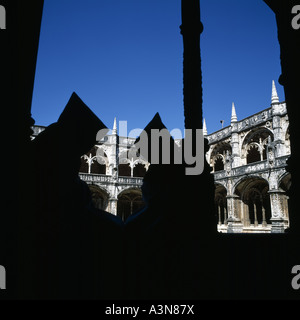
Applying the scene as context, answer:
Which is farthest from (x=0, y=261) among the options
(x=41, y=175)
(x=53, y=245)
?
(x=41, y=175)

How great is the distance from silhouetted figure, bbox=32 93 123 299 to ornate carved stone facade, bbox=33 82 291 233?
1571 centimetres

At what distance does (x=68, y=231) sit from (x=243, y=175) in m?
18.0

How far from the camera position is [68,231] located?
141cm

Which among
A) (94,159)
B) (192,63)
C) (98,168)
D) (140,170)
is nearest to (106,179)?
(94,159)

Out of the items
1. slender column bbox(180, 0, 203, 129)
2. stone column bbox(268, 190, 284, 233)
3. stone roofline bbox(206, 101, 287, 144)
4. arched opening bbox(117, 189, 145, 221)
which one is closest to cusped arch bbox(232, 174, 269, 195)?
stone column bbox(268, 190, 284, 233)

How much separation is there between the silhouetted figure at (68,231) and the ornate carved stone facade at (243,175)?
51.6 ft

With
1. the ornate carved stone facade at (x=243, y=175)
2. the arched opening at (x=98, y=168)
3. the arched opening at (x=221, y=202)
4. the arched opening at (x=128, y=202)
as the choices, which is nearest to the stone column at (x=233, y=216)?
the ornate carved stone facade at (x=243, y=175)

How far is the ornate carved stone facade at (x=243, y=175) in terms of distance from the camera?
1555cm

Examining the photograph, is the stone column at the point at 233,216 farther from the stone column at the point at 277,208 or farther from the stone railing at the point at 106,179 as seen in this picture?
the stone railing at the point at 106,179

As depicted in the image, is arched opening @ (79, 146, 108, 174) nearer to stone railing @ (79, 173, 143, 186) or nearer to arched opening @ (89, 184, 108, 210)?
stone railing @ (79, 173, 143, 186)

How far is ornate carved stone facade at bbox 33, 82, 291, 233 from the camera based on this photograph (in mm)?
15555
